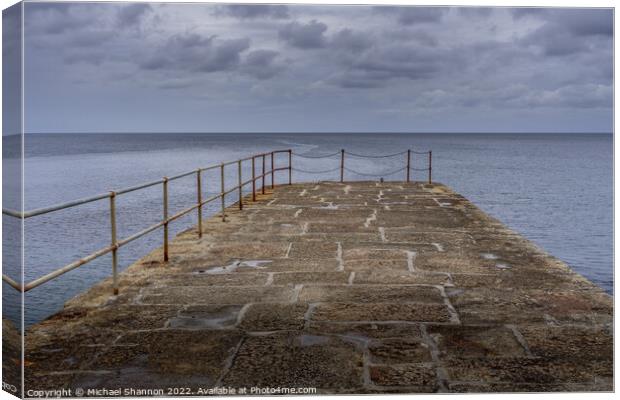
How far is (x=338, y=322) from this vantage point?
4328mm

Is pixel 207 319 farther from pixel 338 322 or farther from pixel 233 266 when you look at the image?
pixel 233 266

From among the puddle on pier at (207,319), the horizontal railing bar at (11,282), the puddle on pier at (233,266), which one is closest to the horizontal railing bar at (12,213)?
the horizontal railing bar at (11,282)

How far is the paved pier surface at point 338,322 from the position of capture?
3.38 meters

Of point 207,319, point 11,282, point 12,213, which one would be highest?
point 12,213

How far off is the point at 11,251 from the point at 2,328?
36cm

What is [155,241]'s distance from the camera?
46.3ft

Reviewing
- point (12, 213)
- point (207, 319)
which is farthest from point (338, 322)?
point (12, 213)

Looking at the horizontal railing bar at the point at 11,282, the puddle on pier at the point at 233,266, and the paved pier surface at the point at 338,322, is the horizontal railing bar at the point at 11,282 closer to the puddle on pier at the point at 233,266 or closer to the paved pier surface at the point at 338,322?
the paved pier surface at the point at 338,322

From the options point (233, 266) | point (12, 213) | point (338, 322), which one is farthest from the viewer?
point (233, 266)

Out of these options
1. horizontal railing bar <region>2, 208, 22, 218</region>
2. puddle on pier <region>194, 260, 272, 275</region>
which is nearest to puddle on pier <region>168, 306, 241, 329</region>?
puddle on pier <region>194, 260, 272, 275</region>

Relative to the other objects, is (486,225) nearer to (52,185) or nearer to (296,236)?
(296,236)

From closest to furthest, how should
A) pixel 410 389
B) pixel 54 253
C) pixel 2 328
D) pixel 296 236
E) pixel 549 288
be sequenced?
pixel 2 328 < pixel 410 389 < pixel 549 288 < pixel 296 236 < pixel 54 253

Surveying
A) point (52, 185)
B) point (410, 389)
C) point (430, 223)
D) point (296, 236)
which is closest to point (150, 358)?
point (410, 389)

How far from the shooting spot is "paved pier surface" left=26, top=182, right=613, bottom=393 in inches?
133
